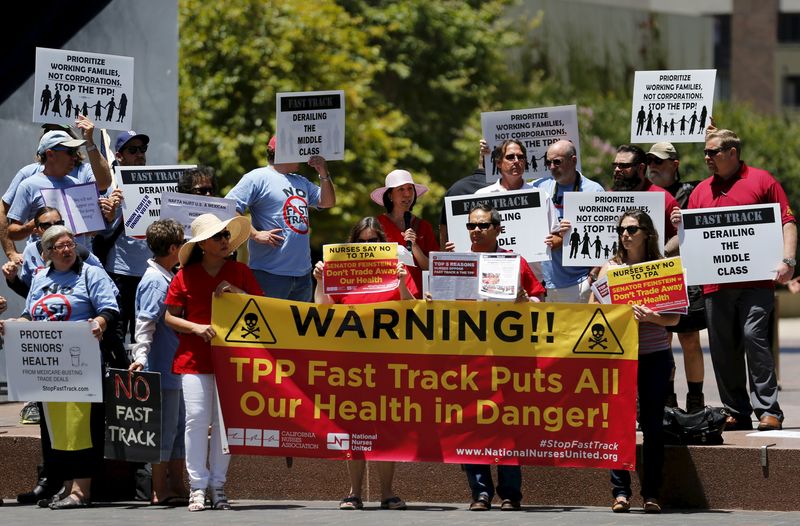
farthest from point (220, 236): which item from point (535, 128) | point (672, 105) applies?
point (672, 105)

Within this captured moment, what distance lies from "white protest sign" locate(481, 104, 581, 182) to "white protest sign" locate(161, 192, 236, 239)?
224cm

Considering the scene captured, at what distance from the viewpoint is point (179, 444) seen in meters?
10.3

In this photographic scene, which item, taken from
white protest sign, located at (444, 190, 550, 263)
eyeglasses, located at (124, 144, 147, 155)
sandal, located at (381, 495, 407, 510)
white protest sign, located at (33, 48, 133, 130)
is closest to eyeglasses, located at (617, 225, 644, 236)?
white protest sign, located at (444, 190, 550, 263)

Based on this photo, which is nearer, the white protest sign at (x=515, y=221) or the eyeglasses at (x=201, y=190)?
the white protest sign at (x=515, y=221)

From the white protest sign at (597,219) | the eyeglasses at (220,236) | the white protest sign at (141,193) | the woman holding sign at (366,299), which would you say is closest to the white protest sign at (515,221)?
the white protest sign at (597,219)

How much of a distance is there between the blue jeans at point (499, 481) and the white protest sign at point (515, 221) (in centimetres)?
149

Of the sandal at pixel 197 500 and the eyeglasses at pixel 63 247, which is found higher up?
the eyeglasses at pixel 63 247

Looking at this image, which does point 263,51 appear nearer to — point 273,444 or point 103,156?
point 103,156

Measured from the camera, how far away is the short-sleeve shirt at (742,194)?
35.5ft

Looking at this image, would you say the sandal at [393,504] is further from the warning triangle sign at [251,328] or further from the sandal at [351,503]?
the warning triangle sign at [251,328]

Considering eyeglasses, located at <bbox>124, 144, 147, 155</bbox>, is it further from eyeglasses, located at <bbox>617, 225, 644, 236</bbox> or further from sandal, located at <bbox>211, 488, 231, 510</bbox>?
eyeglasses, located at <bbox>617, 225, 644, 236</bbox>

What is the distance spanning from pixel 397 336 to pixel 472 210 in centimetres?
93

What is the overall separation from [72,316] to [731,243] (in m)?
4.29

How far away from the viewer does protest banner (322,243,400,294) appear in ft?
32.3
